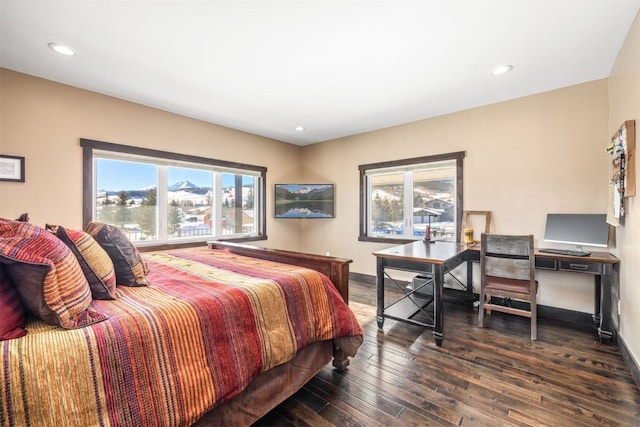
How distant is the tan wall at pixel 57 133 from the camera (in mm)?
2639

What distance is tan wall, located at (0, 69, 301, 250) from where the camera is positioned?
2.64m

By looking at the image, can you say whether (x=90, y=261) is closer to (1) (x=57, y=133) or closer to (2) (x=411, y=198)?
(1) (x=57, y=133)

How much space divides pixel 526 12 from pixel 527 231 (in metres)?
2.36

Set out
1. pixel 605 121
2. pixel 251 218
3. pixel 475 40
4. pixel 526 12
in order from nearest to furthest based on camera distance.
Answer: pixel 526 12 → pixel 475 40 → pixel 605 121 → pixel 251 218

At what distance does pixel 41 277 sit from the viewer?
1.08 metres

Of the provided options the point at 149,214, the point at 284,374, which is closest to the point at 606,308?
the point at 284,374

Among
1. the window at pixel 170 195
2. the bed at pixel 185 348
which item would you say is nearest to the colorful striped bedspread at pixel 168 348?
the bed at pixel 185 348

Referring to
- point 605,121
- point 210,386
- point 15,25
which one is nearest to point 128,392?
point 210,386

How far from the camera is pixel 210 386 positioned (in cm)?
125

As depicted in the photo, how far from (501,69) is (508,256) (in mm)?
1819

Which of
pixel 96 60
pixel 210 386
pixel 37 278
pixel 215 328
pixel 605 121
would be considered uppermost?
pixel 96 60

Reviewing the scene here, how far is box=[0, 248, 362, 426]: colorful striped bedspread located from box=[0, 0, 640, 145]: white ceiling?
1818 mm

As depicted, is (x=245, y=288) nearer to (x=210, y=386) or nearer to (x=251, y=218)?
(x=210, y=386)

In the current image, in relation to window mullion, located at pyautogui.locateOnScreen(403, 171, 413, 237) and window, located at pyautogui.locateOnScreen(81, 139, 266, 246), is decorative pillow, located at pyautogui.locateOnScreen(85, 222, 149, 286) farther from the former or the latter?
window mullion, located at pyautogui.locateOnScreen(403, 171, 413, 237)
